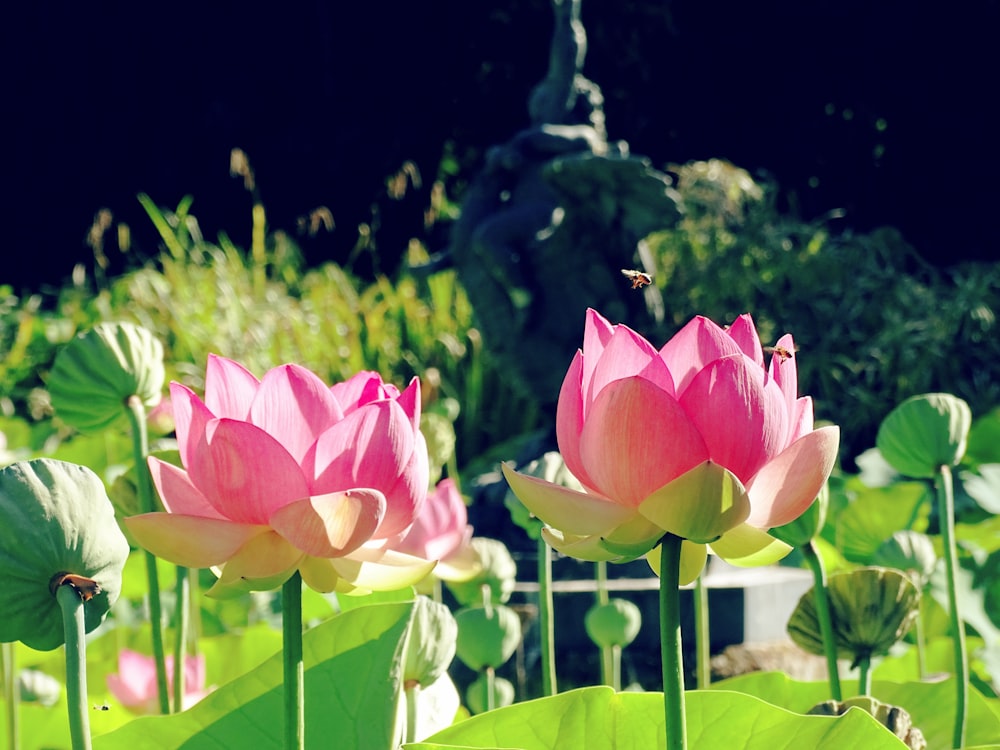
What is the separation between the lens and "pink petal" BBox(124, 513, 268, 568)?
1.34 feet

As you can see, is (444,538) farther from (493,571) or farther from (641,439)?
(641,439)

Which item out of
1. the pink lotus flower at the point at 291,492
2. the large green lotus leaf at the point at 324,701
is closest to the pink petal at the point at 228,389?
the pink lotus flower at the point at 291,492

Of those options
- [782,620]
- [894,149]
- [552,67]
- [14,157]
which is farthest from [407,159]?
[782,620]

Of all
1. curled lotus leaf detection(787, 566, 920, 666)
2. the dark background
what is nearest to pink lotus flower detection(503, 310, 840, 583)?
curled lotus leaf detection(787, 566, 920, 666)

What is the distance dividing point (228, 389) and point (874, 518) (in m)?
0.87

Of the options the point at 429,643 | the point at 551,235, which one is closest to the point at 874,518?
the point at 429,643

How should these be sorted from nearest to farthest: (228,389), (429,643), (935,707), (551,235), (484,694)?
(228,389) < (429,643) < (935,707) < (484,694) < (551,235)

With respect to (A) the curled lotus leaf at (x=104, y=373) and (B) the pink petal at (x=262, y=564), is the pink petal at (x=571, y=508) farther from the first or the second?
(A) the curled lotus leaf at (x=104, y=373)

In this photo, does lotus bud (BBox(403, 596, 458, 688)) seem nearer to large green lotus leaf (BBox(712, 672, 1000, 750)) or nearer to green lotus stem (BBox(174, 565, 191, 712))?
green lotus stem (BBox(174, 565, 191, 712))

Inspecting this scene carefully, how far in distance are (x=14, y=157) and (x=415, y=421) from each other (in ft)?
22.2

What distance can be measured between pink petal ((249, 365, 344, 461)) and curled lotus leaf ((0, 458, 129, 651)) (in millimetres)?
75

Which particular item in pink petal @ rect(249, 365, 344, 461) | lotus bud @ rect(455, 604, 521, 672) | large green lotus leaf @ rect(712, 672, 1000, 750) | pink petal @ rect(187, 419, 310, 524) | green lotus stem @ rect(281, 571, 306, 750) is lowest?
large green lotus leaf @ rect(712, 672, 1000, 750)

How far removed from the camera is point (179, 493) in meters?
0.44

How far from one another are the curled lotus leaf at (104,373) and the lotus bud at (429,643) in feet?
0.69
